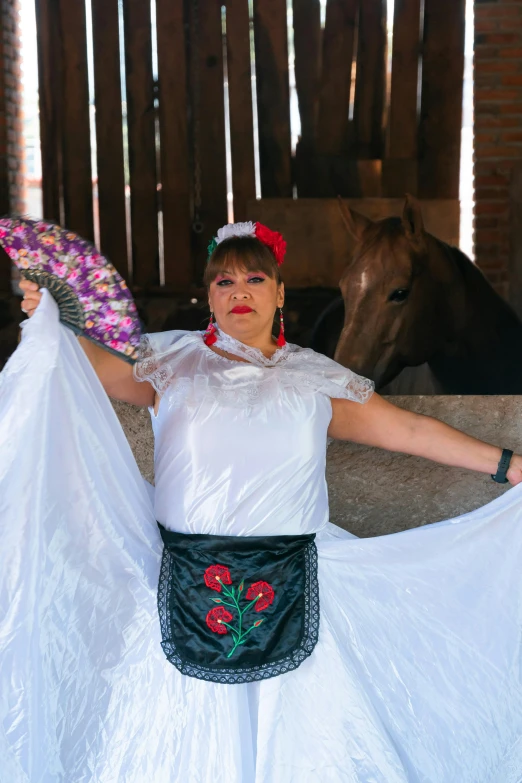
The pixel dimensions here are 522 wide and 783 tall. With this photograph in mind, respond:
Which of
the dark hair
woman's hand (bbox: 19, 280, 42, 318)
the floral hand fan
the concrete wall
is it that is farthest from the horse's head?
woman's hand (bbox: 19, 280, 42, 318)

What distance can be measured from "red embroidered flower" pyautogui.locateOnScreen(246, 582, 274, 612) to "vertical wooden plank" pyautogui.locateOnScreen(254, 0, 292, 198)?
14.4 feet

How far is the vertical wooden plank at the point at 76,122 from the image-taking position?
238 inches

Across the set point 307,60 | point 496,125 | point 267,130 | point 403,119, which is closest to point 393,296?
point 496,125

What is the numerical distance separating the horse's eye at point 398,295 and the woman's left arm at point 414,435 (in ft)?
5.07

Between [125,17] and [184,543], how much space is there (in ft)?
16.0

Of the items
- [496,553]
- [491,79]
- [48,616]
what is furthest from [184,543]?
[491,79]

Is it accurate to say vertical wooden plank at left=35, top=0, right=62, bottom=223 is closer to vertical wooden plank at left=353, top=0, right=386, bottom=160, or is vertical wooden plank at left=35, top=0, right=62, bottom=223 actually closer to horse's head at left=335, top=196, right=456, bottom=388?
vertical wooden plank at left=353, top=0, right=386, bottom=160

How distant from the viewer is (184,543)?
85.0 inches

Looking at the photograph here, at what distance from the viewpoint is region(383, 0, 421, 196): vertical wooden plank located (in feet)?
19.5

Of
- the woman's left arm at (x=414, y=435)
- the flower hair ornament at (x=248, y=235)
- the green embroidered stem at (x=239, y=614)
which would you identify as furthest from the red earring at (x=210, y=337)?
the green embroidered stem at (x=239, y=614)

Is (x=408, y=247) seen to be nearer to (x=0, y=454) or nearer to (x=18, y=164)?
(x=0, y=454)

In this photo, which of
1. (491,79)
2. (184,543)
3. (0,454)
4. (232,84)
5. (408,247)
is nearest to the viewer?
(0,454)

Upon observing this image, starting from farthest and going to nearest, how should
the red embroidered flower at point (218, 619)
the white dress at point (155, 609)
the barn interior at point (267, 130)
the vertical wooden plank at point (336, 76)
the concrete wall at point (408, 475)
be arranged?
1. the vertical wooden plank at point (336, 76)
2. the barn interior at point (267, 130)
3. the concrete wall at point (408, 475)
4. the red embroidered flower at point (218, 619)
5. the white dress at point (155, 609)

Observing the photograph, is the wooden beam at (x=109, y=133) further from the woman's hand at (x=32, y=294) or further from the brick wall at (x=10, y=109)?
the woman's hand at (x=32, y=294)
